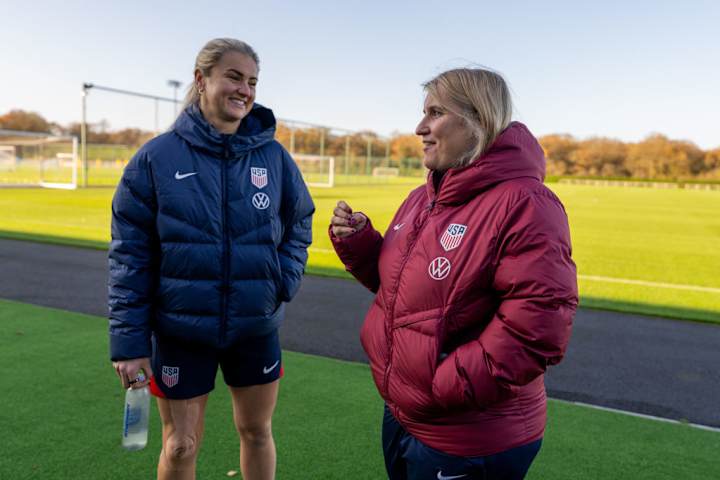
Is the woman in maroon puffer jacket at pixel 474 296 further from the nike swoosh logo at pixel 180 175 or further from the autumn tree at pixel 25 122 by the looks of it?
the autumn tree at pixel 25 122

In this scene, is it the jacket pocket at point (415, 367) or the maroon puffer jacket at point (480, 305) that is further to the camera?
the jacket pocket at point (415, 367)

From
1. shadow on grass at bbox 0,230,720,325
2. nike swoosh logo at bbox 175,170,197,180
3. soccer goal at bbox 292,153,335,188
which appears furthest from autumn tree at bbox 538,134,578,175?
nike swoosh logo at bbox 175,170,197,180

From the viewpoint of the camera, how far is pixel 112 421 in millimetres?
3678

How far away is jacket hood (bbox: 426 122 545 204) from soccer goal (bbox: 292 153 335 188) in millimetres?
36773

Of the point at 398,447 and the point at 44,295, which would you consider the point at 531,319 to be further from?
the point at 44,295

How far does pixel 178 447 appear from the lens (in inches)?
93.0

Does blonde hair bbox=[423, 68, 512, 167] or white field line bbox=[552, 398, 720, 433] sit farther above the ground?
blonde hair bbox=[423, 68, 512, 167]

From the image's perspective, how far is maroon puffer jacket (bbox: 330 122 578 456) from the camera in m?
1.50

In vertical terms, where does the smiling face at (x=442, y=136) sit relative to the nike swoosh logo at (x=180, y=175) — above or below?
above

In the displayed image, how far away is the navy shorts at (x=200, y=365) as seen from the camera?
2.32m

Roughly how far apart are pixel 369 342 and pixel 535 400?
0.54 m

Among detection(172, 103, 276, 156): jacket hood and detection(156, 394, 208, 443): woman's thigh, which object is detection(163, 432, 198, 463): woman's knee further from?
detection(172, 103, 276, 156): jacket hood

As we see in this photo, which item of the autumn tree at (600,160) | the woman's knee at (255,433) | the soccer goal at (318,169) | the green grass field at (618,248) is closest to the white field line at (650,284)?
the green grass field at (618,248)

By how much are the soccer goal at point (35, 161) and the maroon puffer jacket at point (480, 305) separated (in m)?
32.6
